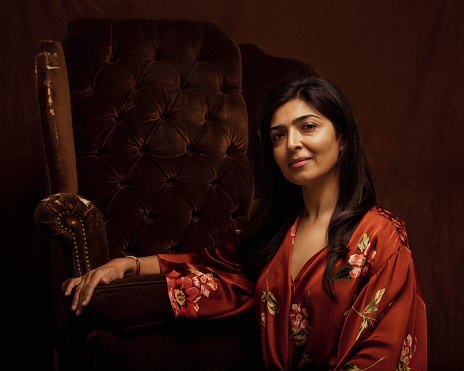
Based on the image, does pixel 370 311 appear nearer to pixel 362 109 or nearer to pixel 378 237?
pixel 378 237

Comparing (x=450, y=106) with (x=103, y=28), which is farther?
(x=450, y=106)

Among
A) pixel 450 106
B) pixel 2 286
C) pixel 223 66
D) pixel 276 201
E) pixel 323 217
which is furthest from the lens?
pixel 450 106

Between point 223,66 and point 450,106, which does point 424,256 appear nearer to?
point 450,106

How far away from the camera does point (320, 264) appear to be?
1142 mm

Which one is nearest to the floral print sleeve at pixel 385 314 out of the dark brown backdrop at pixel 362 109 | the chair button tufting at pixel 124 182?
the chair button tufting at pixel 124 182

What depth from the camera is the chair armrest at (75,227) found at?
4.43 ft

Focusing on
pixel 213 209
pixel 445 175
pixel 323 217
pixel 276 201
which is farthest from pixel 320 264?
pixel 445 175

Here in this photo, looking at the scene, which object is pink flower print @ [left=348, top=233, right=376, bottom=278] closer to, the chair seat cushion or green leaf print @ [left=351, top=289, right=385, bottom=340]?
green leaf print @ [left=351, top=289, right=385, bottom=340]

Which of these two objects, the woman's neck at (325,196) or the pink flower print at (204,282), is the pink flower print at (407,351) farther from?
the pink flower print at (204,282)

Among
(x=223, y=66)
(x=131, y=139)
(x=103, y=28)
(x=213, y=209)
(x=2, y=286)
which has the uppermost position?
(x=103, y=28)

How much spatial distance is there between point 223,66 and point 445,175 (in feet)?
4.16

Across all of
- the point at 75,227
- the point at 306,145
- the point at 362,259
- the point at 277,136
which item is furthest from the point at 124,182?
the point at 362,259

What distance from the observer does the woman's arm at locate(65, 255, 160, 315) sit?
43.6 inches

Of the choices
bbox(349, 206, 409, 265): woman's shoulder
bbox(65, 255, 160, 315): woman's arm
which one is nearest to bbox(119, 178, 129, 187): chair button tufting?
bbox(65, 255, 160, 315): woman's arm
